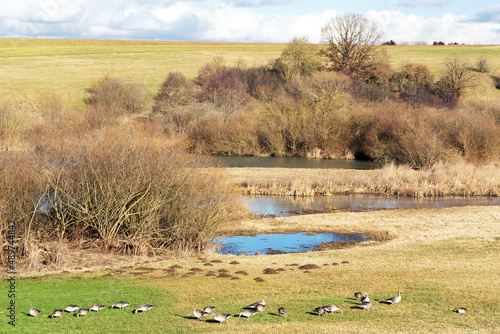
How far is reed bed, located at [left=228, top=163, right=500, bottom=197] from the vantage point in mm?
41312

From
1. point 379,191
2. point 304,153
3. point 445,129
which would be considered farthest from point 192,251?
point 304,153

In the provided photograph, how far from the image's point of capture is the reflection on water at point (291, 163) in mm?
57000

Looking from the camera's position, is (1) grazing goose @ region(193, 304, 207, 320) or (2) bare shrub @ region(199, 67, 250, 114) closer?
(1) grazing goose @ region(193, 304, 207, 320)

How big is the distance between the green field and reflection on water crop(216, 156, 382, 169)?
117 ft

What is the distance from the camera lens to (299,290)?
52.3 feet

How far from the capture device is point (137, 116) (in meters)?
78.4

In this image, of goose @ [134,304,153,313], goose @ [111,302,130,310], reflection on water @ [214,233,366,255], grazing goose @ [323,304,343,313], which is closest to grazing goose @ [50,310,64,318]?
goose @ [111,302,130,310]

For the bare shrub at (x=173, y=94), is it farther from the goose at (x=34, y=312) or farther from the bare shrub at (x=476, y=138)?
the goose at (x=34, y=312)

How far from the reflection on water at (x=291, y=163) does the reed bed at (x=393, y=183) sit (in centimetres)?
1088

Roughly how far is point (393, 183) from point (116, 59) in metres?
81.7

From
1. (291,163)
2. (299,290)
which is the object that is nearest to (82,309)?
(299,290)

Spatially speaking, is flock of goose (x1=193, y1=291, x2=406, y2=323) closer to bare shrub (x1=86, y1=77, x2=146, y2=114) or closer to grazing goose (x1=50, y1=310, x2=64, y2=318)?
grazing goose (x1=50, y1=310, x2=64, y2=318)

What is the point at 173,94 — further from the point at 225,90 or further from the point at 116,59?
the point at 116,59

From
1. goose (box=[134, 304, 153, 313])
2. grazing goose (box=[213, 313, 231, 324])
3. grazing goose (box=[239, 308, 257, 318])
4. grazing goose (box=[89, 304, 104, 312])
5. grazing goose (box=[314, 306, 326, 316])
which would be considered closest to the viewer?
grazing goose (box=[213, 313, 231, 324])
